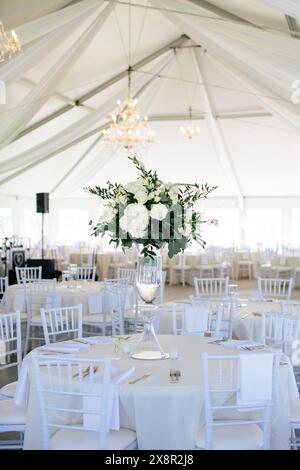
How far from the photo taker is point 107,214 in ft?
Result: 12.0

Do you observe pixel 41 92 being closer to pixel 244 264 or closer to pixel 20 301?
pixel 20 301

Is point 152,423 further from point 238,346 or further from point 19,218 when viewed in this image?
point 19,218

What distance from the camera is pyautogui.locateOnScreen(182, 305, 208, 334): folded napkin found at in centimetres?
495

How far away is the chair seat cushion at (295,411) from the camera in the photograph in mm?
3465

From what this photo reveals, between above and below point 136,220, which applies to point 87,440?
below

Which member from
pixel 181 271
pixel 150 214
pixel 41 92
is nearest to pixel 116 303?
pixel 41 92

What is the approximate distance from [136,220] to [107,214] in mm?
215

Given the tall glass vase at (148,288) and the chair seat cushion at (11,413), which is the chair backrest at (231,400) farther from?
the chair seat cushion at (11,413)

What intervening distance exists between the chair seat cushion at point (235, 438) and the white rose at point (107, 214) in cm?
137

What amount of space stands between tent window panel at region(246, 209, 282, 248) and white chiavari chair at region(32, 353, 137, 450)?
14.2 m

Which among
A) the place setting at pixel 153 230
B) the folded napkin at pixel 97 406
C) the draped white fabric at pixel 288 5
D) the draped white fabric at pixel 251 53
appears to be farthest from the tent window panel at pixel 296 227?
the folded napkin at pixel 97 406

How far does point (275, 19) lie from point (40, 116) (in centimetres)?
609

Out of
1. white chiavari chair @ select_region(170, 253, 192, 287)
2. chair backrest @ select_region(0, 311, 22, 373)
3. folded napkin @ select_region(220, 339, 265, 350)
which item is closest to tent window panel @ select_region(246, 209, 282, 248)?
white chiavari chair @ select_region(170, 253, 192, 287)

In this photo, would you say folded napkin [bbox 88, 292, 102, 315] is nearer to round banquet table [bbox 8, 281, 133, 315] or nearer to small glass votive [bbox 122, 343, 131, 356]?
round banquet table [bbox 8, 281, 133, 315]
